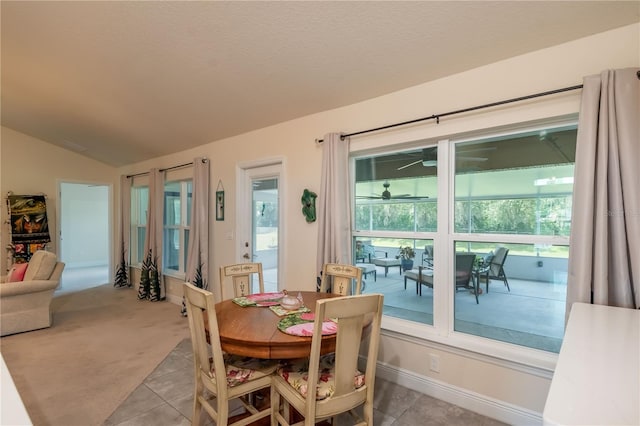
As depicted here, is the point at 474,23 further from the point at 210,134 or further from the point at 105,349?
the point at 105,349

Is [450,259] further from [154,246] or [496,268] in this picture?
[154,246]

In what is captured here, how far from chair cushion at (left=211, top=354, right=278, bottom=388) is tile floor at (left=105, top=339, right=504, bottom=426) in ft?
1.72

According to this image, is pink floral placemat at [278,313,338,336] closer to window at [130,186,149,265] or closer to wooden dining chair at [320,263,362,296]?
wooden dining chair at [320,263,362,296]

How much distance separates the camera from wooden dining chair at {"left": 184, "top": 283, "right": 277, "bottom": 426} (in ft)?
5.27

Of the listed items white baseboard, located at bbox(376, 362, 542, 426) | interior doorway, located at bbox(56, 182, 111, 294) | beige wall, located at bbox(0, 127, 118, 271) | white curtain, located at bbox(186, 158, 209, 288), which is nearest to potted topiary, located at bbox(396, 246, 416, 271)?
white baseboard, located at bbox(376, 362, 542, 426)

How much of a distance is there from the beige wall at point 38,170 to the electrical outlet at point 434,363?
6.54m

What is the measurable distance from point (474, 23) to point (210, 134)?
3194 millimetres

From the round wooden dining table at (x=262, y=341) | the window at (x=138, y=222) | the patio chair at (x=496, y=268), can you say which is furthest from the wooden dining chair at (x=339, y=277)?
the window at (x=138, y=222)

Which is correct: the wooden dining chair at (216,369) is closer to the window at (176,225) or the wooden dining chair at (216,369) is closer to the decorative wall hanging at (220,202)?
the decorative wall hanging at (220,202)

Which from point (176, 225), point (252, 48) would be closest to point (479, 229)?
point (252, 48)

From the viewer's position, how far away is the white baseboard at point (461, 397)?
6.57 feet

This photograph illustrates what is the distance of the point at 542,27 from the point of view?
1.76 meters

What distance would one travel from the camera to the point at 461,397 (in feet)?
7.32

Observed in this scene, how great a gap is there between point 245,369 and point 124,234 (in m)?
Answer: 5.40
